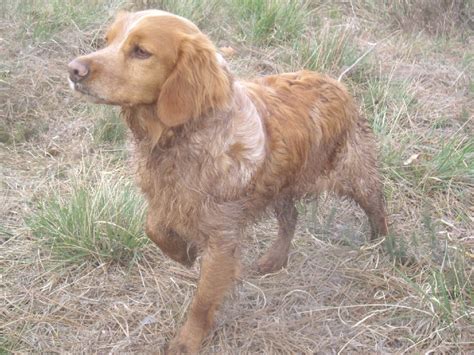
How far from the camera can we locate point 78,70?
255 centimetres

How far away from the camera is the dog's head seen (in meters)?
2.60

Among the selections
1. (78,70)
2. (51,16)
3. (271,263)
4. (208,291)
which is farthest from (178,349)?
(51,16)

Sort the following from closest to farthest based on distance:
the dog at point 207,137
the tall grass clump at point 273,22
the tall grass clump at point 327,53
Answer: the dog at point 207,137, the tall grass clump at point 327,53, the tall grass clump at point 273,22

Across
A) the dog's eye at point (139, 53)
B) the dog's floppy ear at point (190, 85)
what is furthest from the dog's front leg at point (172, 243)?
the dog's eye at point (139, 53)

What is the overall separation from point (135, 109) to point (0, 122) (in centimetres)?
268

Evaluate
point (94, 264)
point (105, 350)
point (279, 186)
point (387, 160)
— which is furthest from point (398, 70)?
point (105, 350)

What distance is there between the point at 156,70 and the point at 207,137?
39cm

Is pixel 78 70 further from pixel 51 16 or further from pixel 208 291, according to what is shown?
pixel 51 16

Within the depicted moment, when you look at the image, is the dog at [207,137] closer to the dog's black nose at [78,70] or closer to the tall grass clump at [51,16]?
the dog's black nose at [78,70]

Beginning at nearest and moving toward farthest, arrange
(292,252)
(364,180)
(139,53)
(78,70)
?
(78,70)
(139,53)
(364,180)
(292,252)

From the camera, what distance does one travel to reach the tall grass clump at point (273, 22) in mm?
6430

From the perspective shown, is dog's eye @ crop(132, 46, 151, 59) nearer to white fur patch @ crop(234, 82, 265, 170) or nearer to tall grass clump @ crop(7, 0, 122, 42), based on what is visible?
white fur patch @ crop(234, 82, 265, 170)

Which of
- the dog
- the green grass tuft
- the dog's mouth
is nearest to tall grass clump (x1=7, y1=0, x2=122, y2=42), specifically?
the green grass tuft

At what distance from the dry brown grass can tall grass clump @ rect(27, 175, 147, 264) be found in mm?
58
